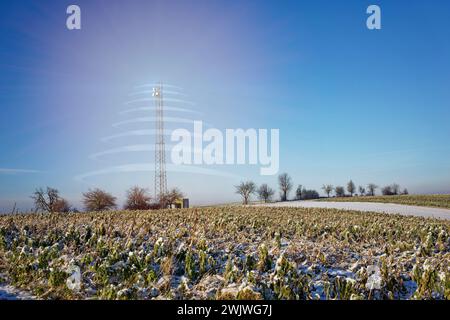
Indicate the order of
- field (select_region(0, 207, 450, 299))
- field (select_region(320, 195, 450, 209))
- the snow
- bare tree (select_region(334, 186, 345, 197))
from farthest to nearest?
bare tree (select_region(334, 186, 345, 197)), field (select_region(320, 195, 450, 209)), field (select_region(0, 207, 450, 299)), the snow

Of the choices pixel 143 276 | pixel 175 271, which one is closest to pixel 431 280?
pixel 175 271

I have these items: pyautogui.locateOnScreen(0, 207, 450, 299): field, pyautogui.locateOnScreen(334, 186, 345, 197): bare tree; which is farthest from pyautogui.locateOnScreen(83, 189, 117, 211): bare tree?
pyautogui.locateOnScreen(334, 186, 345, 197): bare tree

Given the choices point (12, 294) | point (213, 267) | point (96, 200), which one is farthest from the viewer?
point (96, 200)

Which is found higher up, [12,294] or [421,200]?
[12,294]

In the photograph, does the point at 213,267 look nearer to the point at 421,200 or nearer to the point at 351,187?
the point at 421,200

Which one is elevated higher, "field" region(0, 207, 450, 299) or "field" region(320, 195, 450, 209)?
"field" region(0, 207, 450, 299)

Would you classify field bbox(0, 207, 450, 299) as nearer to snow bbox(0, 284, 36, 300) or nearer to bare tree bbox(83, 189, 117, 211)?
snow bbox(0, 284, 36, 300)

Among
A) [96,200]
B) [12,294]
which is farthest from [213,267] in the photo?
[96,200]

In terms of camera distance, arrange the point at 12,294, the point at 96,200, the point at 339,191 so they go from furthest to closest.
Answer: the point at 339,191
the point at 96,200
the point at 12,294

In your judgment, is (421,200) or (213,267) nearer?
(213,267)

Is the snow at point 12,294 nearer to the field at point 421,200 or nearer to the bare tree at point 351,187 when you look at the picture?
the field at point 421,200

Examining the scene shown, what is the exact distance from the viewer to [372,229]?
893 cm
